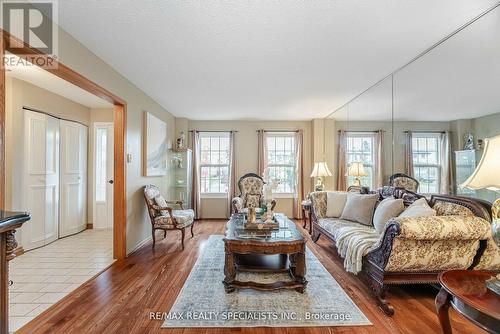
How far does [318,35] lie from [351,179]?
3025 millimetres

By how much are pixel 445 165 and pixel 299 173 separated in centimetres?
330

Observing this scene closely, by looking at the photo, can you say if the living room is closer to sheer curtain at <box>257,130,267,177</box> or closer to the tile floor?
the tile floor

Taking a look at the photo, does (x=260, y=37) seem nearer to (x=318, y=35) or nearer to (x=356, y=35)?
(x=318, y=35)

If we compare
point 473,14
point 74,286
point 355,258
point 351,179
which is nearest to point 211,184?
point 351,179

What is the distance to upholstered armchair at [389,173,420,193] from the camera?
2.99 m

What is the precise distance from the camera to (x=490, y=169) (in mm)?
1338

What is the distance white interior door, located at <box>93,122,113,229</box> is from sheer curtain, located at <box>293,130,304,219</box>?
4038 mm

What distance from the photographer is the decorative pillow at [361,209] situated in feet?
10.7

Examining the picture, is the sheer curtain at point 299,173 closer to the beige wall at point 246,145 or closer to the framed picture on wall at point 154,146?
the beige wall at point 246,145

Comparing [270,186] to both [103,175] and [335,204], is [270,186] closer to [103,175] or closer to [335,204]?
[335,204]

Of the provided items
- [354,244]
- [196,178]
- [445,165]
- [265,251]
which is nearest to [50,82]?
[196,178]

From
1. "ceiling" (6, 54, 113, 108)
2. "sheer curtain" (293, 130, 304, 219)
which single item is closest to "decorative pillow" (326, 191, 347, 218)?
"sheer curtain" (293, 130, 304, 219)

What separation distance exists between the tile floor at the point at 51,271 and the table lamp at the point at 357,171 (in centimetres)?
401

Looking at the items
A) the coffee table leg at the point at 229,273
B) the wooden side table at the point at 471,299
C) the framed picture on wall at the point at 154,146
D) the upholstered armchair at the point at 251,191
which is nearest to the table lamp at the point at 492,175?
the wooden side table at the point at 471,299
